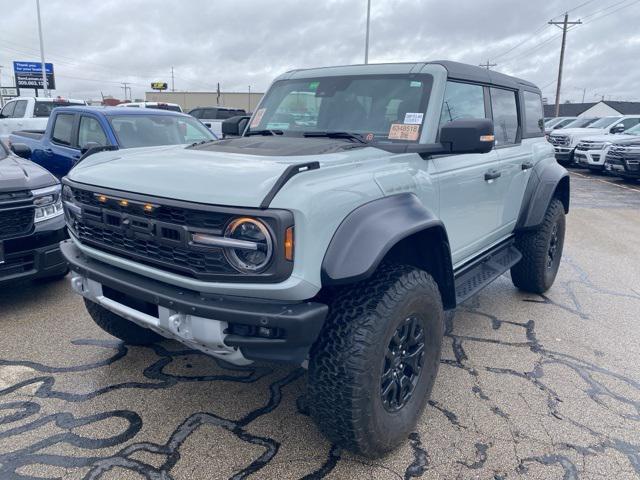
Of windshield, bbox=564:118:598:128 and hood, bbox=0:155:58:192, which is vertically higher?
windshield, bbox=564:118:598:128

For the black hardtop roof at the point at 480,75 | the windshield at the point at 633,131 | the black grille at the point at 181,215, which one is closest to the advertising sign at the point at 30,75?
the windshield at the point at 633,131

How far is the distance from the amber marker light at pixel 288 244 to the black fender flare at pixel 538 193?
9.47 feet

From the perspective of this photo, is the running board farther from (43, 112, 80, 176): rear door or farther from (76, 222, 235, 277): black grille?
(43, 112, 80, 176): rear door

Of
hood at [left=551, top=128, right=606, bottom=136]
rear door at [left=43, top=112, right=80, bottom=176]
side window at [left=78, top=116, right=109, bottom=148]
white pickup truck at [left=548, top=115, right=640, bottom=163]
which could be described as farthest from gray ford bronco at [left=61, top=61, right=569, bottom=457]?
hood at [left=551, top=128, right=606, bottom=136]

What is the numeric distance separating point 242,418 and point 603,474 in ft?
5.81

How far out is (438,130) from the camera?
307 cm

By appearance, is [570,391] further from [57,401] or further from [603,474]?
[57,401]

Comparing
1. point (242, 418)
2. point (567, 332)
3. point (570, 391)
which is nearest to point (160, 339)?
point (242, 418)

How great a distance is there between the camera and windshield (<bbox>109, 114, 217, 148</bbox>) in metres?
6.62

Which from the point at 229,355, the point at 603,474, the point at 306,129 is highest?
the point at 306,129

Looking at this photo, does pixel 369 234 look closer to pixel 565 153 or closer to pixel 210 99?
pixel 565 153

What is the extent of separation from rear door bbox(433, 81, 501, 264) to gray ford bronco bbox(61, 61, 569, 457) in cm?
2

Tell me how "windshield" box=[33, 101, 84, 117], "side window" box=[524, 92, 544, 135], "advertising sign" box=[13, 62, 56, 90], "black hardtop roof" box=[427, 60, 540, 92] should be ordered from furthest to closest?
"advertising sign" box=[13, 62, 56, 90] → "windshield" box=[33, 101, 84, 117] → "side window" box=[524, 92, 544, 135] → "black hardtop roof" box=[427, 60, 540, 92]

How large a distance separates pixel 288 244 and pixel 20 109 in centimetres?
1555
